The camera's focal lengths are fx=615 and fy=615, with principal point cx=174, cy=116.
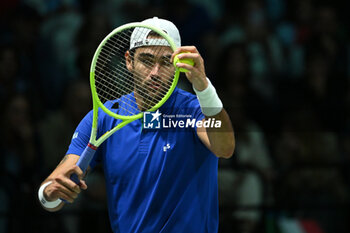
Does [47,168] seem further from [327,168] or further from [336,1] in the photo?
[336,1]

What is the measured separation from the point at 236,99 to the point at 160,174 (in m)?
2.32

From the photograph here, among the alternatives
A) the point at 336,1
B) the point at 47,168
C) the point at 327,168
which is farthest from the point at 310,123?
the point at 47,168

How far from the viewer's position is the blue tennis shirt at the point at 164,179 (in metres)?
2.34

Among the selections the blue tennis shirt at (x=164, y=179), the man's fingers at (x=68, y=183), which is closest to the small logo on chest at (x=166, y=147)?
the blue tennis shirt at (x=164, y=179)

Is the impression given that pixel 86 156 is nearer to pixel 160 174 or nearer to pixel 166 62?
pixel 160 174

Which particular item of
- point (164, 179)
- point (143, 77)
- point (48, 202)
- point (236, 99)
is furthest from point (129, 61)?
point (236, 99)

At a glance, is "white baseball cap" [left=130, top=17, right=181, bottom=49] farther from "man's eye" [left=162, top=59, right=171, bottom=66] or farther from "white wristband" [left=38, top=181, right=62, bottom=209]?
A: "white wristband" [left=38, top=181, right=62, bottom=209]

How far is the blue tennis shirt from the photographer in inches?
92.0

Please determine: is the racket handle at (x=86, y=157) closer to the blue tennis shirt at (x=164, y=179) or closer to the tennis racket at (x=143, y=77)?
the tennis racket at (x=143, y=77)

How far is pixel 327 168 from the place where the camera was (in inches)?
168

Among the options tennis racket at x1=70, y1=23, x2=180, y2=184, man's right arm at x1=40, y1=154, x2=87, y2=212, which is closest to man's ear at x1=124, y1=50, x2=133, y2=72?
tennis racket at x1=70, y1=23, x2=180, y2=184

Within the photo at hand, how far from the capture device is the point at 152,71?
237 centimetres

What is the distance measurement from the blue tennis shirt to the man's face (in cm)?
8

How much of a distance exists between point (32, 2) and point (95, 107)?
106 inches
